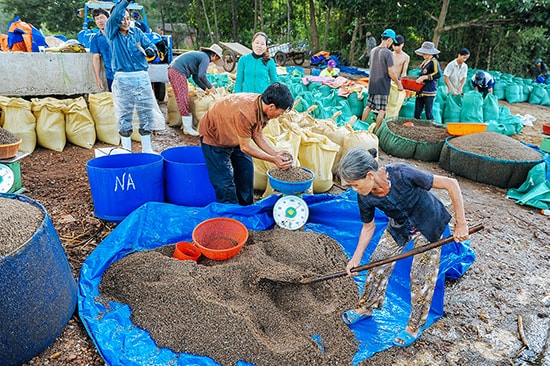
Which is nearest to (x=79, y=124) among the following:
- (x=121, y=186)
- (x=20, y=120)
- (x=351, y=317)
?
(x=20, y=120)

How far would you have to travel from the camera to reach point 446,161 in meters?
4.61

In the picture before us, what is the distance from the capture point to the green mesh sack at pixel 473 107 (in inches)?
232

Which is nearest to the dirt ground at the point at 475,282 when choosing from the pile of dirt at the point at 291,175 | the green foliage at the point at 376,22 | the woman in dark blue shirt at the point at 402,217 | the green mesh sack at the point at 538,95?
the woman in dark blue shirt at the point at 402,217

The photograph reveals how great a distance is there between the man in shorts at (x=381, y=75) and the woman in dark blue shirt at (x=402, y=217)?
3.73 metres

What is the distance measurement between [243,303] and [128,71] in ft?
8.43

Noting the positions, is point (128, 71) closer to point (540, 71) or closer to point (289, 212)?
point (289, 212)

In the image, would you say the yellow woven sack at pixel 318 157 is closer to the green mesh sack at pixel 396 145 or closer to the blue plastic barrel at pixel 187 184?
the blue plastic barrel at pixel 187 184

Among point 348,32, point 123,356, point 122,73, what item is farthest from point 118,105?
point 348,32

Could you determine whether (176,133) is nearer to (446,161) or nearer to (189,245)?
(189,245)

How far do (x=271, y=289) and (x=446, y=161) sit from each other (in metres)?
3.41

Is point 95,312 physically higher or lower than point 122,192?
lower

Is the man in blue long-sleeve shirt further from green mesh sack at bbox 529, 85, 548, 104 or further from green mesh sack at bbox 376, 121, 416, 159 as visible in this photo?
green mesh sack at bbox 529, 85, 548, 104

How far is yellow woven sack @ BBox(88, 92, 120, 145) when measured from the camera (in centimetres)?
422

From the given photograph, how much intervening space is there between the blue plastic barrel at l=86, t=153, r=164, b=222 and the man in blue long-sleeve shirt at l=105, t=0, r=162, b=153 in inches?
34.0
